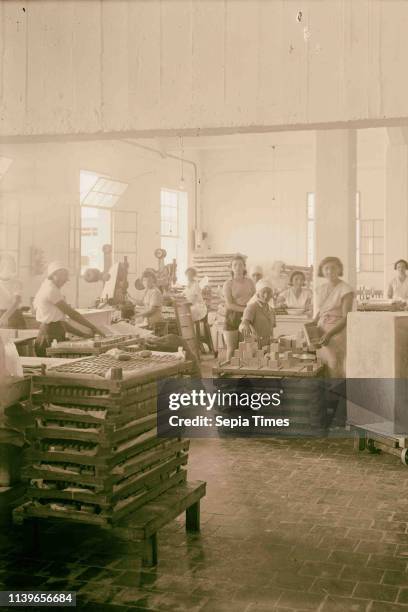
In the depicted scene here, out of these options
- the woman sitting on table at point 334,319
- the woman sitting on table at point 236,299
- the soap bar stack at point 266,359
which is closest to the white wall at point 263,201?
the woman sitting on table at point 236,299

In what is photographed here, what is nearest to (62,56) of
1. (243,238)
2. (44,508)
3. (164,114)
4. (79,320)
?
(164,114)

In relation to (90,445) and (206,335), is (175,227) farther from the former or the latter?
(90,445)

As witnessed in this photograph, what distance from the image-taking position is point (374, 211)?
20.4 m

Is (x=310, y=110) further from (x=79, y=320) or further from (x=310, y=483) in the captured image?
(x=79, y=320)

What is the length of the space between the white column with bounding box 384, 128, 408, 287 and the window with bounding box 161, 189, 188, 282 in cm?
601

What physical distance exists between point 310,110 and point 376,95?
303 mm

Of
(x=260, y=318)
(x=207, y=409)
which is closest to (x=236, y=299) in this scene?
(x=260, y=318)

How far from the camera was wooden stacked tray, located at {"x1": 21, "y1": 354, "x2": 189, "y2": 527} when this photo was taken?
380cm

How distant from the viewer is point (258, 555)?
4082 mm

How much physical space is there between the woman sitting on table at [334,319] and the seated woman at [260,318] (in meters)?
0.60

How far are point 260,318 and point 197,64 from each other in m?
4.79

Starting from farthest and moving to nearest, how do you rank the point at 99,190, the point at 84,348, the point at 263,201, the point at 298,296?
1. the point at 263,201
2. the point at 99,190
3. the point at 298,296
4. the point at 84,348

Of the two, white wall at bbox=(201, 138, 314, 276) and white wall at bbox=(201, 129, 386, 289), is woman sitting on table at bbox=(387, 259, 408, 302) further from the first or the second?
white wall at bbox=(201, 138, 314, 276)

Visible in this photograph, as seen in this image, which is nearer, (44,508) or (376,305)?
(44,508)
